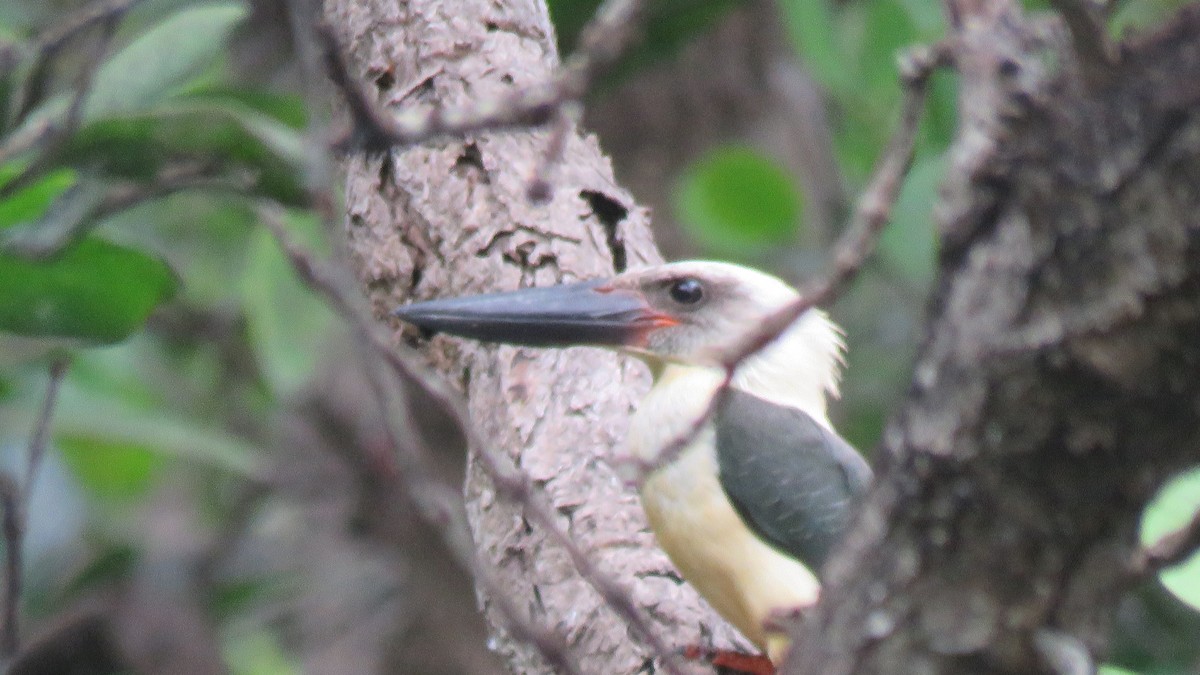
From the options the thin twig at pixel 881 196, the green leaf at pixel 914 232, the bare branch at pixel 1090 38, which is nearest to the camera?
the bare branch at pixel 1090 38

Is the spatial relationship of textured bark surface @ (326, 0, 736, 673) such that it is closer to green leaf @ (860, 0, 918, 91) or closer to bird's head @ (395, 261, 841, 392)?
bird's head @ (395, 261, 841, 392)

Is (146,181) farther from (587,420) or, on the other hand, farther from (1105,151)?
(1105,151)

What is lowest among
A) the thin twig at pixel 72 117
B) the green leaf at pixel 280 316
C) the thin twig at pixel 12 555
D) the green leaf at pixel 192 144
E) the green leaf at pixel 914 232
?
the green leaf at pixel 280 316

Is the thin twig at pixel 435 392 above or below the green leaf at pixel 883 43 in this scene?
above

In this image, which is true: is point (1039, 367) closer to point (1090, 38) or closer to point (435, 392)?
point (1090, 38)

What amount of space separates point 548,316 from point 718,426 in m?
0.31

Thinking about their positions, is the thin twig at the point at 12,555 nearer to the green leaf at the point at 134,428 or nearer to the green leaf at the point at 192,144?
the green leaf at the point at 192,144

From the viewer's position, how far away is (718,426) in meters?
2.32

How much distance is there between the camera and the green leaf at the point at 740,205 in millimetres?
4191

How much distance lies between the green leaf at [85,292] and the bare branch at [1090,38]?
1786 mm

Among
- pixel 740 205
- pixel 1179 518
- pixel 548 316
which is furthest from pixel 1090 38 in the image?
pixel 740 205

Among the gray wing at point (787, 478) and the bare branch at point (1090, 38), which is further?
the gray wing at point (787, 478)

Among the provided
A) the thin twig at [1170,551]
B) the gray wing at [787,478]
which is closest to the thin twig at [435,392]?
the thin twig at [1170,551]

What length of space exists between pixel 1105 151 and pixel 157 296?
1.81m
